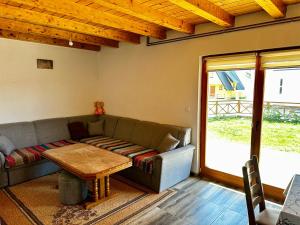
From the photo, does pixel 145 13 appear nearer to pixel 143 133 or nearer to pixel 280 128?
pixel 143 133

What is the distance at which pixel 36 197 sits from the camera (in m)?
2.87

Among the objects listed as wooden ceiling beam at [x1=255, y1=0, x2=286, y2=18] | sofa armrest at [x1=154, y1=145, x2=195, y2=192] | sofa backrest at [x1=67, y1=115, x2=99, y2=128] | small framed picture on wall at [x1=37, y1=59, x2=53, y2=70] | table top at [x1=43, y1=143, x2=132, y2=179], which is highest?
wooden ceiling beam at [x1=255, y1=0, x2=286, y2=18]

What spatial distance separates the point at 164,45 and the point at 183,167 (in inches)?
85.5

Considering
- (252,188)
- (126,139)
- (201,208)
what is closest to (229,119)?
(201,208)

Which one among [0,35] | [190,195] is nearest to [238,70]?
[190,195]

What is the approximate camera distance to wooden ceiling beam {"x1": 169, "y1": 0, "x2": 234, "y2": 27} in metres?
2.24

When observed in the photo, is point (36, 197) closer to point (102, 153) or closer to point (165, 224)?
point (102, 153)

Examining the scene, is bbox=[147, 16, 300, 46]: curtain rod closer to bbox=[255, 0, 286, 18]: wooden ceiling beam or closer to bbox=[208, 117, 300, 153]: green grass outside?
bbox=[255, 0, 286, 18]: wooden ceiling beam

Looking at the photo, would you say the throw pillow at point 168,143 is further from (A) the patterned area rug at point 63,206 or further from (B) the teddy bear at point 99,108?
(B) the teddy bear at point 99,108

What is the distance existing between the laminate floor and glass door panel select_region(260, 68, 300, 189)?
497 mm

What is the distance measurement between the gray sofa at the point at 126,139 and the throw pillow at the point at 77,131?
0.39 feet

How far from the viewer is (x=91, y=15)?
2699 millimetres

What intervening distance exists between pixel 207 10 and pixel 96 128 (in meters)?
3.21

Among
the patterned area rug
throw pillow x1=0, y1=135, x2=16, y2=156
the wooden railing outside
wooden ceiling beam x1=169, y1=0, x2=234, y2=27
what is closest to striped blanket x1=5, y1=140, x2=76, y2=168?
throw pillow x1=0, y1=135, x2=16, y2=156
